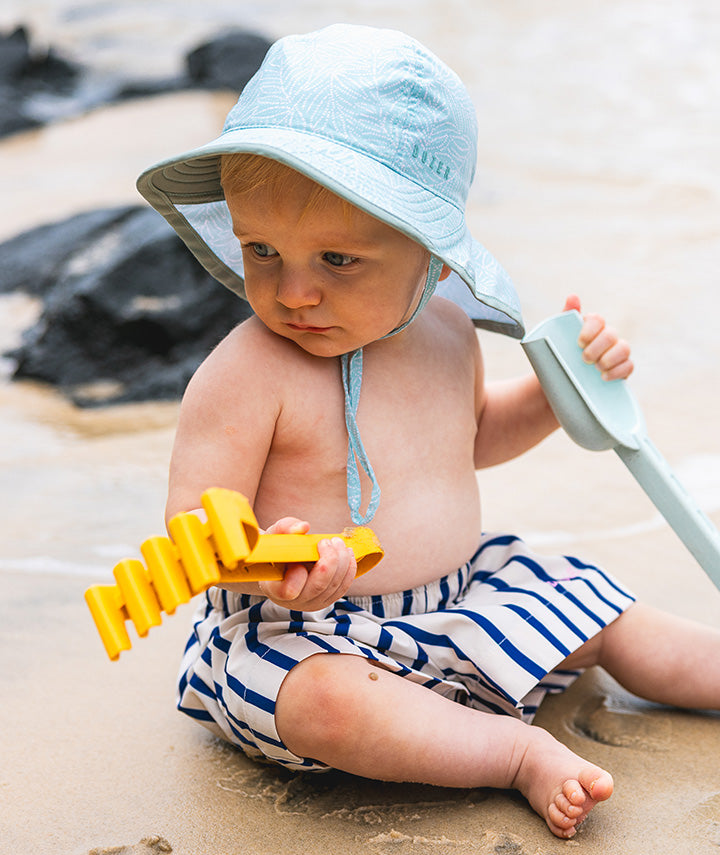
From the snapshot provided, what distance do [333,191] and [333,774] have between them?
2.42 ft

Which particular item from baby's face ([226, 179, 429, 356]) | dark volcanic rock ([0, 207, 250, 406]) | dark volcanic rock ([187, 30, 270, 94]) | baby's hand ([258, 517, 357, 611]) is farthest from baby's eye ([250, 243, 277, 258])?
dark volcanic rock ([187, 30, 270, 94])

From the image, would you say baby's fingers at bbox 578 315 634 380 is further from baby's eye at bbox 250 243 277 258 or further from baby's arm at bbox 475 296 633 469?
baby's eye at bbox 250 243 277 258

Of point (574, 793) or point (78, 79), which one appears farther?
point (78, 79)

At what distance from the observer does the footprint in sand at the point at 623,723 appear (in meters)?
1.39

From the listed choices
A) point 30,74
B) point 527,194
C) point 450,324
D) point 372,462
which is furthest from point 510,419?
point 30,74

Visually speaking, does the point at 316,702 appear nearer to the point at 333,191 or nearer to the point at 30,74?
the point at 333,191

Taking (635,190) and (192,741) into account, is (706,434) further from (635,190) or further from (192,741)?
(635,190)

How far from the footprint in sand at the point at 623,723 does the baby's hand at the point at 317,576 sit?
0.53 metres

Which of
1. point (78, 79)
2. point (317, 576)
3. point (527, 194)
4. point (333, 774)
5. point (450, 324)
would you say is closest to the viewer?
point (317, 576)

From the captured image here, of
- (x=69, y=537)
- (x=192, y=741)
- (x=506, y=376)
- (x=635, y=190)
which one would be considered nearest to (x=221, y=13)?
(x=635, y=190)

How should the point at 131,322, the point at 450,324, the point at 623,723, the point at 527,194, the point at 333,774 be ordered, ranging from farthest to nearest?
1. the point at 527,194
2. the point at 131,322
3. the point at 450,324
4. the point at 623,723
5. the point at 333,774

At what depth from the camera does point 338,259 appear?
1.25 metres

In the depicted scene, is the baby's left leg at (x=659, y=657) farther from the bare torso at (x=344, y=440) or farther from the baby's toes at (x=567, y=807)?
the baby's toes at (x=567, y=807)

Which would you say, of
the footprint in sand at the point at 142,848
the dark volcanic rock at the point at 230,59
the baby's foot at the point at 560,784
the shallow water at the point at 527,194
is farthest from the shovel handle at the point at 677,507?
the dark volcanic rock at the point at 230,59
